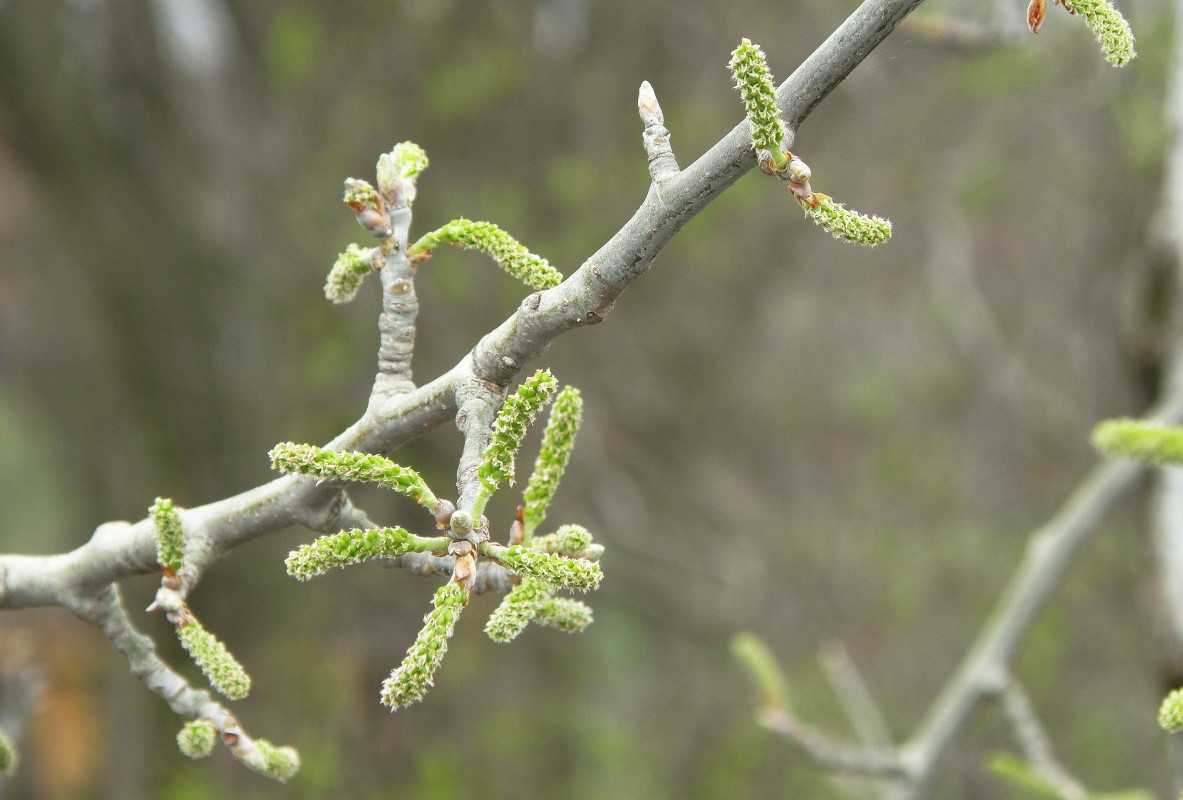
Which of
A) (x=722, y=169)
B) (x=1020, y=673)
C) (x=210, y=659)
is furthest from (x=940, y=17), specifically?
(x=1020, y=673)

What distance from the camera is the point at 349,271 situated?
3.50ft

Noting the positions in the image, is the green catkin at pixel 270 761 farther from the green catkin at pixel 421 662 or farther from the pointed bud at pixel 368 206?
the pointed bud at pixel 368 206

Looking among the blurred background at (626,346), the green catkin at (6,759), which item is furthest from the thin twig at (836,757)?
the green catkin at (6,759)

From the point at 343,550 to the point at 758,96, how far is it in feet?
1.64

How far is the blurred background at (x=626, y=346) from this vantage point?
3814 millimetres

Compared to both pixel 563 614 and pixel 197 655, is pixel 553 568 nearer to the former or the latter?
pixel 563 614

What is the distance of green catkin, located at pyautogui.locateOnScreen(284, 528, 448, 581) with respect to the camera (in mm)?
780

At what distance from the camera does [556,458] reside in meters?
0.96

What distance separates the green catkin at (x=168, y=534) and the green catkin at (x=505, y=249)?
39 centimetres

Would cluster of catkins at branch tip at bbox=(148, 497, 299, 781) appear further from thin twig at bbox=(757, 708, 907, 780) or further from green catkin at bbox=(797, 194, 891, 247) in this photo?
thin twig at bbox=(757, 708, 907, 780)

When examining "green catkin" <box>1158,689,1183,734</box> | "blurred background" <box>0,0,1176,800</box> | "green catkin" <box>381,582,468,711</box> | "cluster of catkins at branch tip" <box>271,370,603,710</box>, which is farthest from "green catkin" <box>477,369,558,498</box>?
"blurred background" <box>0,0,1176,800</box>

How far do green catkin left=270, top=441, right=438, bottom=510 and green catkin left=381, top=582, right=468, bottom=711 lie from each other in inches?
4.4

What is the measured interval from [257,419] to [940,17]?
2.94m

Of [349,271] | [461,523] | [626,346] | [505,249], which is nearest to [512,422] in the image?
[461,523]
